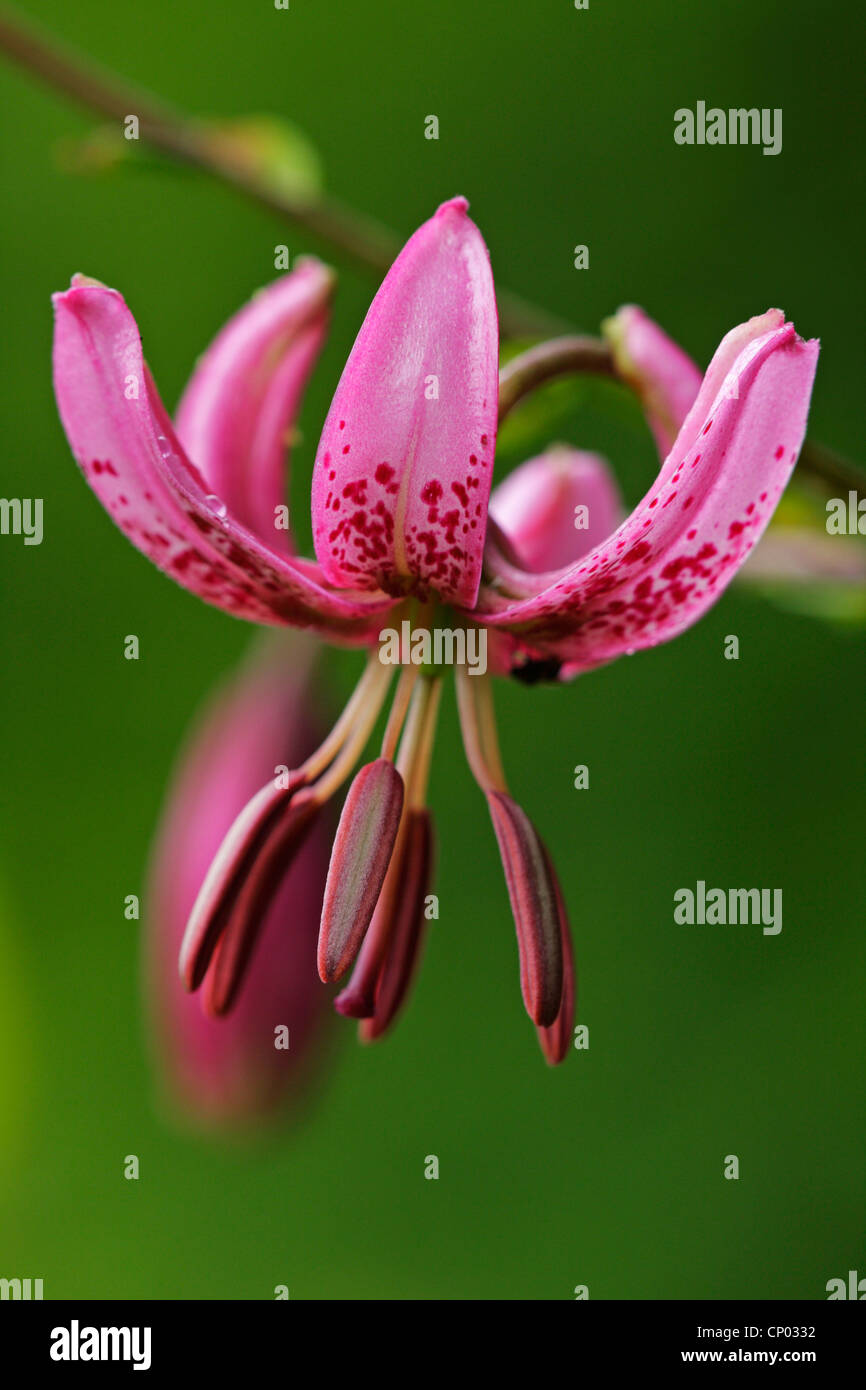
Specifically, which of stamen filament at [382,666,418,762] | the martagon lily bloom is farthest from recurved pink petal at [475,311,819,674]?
stamen filament at [382,666,418,762]

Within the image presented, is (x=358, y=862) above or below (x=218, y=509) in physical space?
below

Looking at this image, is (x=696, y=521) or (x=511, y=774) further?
(x=511, y=774)

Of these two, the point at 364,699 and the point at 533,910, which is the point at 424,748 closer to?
the point at 364,699

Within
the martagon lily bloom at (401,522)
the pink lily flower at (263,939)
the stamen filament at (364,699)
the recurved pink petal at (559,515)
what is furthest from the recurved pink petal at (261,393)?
the pink lily flower at (263,939)

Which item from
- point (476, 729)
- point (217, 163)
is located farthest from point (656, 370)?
point (217, 163)
